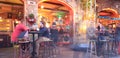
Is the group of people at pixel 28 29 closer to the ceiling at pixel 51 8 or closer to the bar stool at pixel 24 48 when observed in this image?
the bar stool at pixel 24 48

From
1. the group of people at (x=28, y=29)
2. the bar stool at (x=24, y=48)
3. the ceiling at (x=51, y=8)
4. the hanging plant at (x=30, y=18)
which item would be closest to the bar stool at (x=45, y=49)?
the group of people at (x=28, y=29)

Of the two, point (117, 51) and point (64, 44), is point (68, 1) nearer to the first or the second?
point (64, 44)

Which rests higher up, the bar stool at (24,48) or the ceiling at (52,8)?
the ceiling at (52,8)

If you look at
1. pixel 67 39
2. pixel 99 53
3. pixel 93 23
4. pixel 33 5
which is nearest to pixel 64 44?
pixel 67 39

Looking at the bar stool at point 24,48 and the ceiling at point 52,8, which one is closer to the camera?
the bar stool at point 24,48

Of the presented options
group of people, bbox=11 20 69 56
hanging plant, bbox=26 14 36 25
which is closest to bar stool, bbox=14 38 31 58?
group of people, bbox=11 20 69 56

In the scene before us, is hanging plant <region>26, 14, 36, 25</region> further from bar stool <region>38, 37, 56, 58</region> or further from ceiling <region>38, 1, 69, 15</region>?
ceiling <region>38, 1, 69, 15</region>

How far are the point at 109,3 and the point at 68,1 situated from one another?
5.42m

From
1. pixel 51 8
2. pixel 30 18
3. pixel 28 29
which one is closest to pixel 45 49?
pixel 28 29

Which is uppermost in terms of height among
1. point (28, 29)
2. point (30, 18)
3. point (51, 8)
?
point (51, 8)

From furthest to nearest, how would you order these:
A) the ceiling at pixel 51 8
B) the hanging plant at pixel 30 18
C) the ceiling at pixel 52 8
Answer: the ceiling at pixel 52 8, the ceiling at pixel 51 8, the hanging plant at pixel 30 18

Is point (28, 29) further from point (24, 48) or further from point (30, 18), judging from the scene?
point (30, 18)

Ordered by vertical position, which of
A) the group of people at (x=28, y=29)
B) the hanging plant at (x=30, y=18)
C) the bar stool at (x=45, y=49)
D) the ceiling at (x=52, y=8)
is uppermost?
the ceiling at (x=52, y=8)

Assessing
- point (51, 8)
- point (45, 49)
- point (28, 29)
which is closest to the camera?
point (28, 29)
